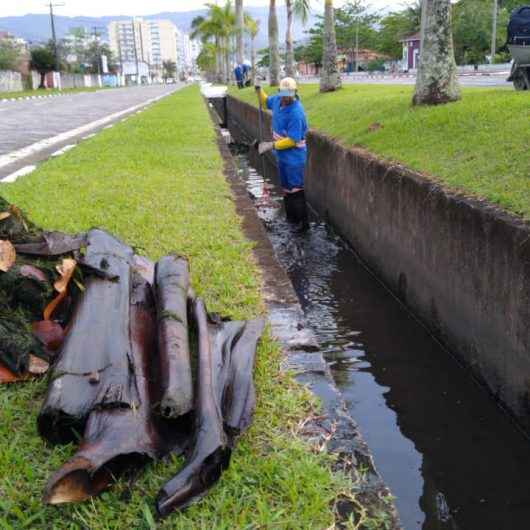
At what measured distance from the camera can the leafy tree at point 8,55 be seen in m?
57.8

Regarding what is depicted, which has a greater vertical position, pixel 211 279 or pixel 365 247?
pixel 211 279

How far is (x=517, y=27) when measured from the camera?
33.0ft

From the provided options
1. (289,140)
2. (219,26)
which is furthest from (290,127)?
(219,26)

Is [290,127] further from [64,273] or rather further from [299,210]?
[64,273]

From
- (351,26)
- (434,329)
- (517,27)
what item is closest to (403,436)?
(434,329)

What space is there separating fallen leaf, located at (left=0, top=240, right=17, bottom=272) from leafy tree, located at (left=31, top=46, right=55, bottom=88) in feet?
218

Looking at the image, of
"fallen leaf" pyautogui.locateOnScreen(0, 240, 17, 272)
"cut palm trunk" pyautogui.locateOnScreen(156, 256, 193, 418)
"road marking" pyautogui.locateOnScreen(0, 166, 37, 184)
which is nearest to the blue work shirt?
"road marking" pyautogui.locateOnScreen(0, 166, 37, 184)

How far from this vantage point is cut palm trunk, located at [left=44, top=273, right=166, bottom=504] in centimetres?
234

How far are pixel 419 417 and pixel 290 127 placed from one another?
15.8ft

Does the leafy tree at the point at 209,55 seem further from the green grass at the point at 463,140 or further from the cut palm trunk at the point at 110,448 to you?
the cut palm trunk at the point at 110,448

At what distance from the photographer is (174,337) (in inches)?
124

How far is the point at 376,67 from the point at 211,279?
74186mm

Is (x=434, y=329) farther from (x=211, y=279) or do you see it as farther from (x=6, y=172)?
(x=6, y=172)

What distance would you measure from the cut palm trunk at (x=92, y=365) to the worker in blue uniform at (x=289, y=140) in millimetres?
5130
